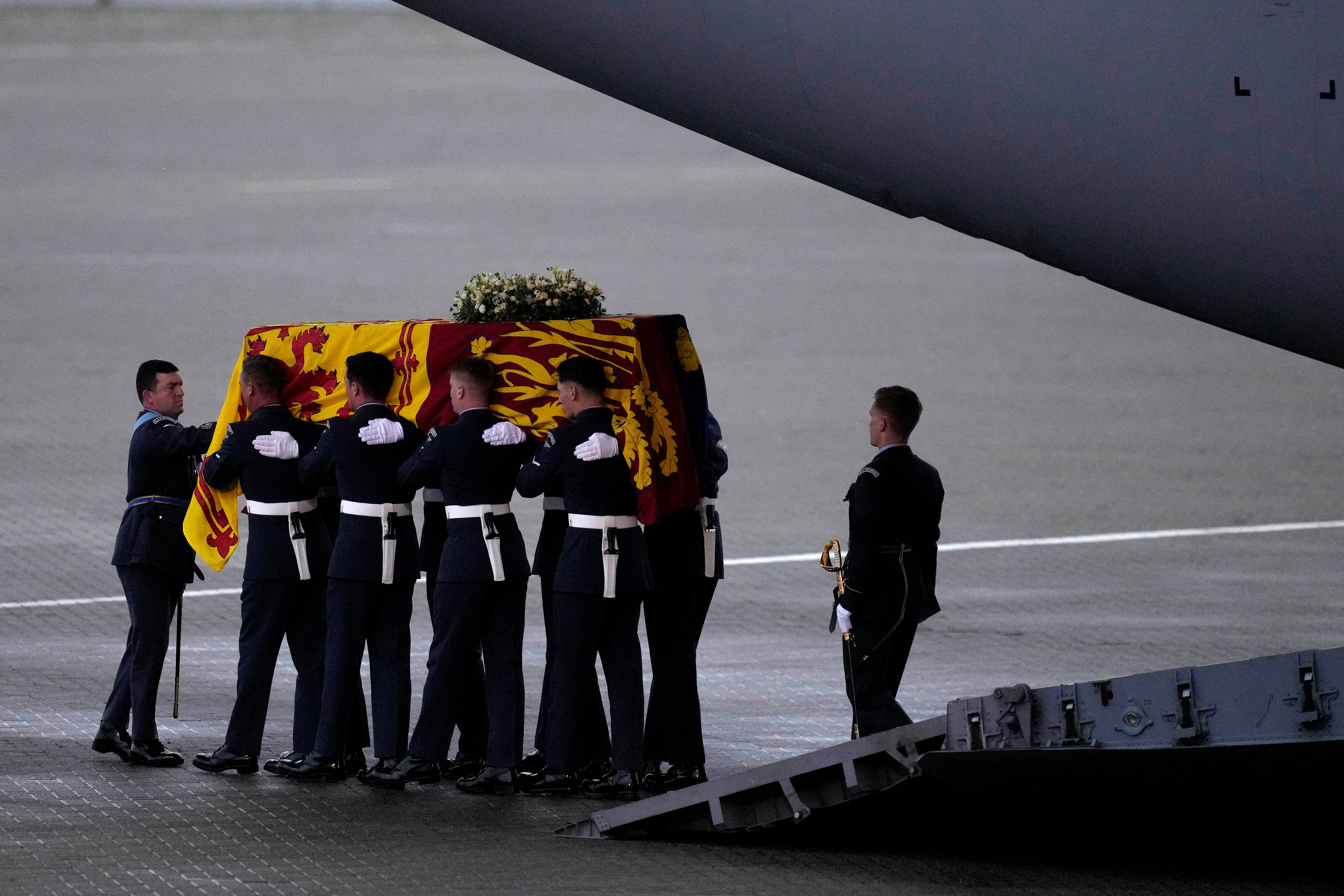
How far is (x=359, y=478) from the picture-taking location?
8055 millimetres

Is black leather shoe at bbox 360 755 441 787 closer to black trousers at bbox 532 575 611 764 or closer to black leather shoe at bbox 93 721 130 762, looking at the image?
black trousers at bbox 532 575 611 764

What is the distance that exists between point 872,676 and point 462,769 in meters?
1.85

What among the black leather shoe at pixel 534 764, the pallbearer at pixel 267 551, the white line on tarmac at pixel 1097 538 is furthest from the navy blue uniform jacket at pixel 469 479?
the white line on tarmac at pixel 1097 538

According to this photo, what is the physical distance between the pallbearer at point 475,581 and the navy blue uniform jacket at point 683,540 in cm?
55

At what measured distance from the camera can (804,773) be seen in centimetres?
682

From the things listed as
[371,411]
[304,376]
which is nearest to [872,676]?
[371,411]

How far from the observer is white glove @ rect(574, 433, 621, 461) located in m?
7.70

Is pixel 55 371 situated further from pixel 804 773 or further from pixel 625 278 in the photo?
pixel 804 773

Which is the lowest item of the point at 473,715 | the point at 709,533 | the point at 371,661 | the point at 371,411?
the point at 473,715

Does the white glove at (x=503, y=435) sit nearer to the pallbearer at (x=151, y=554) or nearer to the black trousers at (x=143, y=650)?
the pallbearer at (x=151, y=554)

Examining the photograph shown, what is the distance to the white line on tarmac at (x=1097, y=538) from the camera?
14.5 meters

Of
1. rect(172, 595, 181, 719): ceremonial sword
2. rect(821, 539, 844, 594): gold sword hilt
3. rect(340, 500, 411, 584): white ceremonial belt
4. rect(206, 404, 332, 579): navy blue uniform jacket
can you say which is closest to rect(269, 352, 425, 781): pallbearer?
rect(340, 500, 411, 584): white ceremonial belt

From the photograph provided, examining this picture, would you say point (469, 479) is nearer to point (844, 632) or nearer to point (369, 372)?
point (369, 372)

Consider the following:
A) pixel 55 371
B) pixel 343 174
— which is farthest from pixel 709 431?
pixel 343 174
